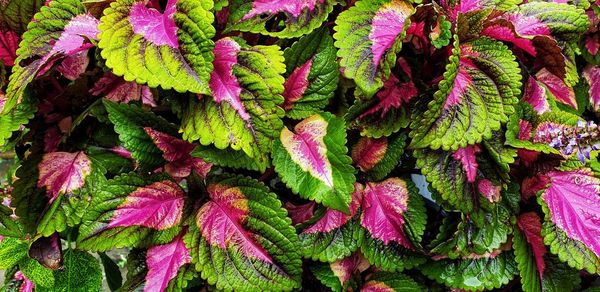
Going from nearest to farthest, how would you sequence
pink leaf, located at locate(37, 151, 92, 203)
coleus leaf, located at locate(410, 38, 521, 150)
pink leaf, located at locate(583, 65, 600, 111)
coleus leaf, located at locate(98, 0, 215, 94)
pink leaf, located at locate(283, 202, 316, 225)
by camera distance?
coleus leaf, located at locate(98, 0, 215, 94) → coleus leaf, located at locate(410, 38, 521, 150) → pink leaf, located at locate(37, 151, 92, 203) → pink leaf, located at locate(283, 202, 316, 225) → pink leaf, located at locate(583, 65, 600, 111)

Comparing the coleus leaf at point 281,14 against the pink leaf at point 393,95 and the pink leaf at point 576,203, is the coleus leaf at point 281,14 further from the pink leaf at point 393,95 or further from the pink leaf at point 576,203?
the pink leaf at point 576,203

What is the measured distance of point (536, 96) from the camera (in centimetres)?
121

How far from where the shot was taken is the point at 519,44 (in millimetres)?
1145

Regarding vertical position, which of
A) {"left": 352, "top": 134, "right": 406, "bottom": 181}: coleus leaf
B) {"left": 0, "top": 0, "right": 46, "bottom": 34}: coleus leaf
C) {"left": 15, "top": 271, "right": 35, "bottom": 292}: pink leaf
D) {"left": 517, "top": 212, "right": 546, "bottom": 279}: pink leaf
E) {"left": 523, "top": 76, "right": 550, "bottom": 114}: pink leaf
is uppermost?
{"left": 0, "top": 0, "right": 46, "bottom": 34}: coleus leaf

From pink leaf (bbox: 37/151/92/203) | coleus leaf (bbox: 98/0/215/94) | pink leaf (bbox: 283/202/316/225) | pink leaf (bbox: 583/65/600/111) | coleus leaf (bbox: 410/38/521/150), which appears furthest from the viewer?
pink leaf (bbox: 583/65/600/111)

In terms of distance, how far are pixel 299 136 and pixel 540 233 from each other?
1.80 feet

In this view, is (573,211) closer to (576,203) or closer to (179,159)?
(576,203)

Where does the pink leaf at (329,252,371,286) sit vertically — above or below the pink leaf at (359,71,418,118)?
below

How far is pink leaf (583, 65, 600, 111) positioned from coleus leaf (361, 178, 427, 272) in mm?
717

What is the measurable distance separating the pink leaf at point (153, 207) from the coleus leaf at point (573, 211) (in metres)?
0.72

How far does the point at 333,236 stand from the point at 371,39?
41 centimetres

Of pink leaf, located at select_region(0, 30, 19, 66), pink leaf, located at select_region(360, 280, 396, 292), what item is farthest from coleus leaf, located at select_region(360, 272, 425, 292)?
pink leaf, located at select_region(0, 30, 19, 66)

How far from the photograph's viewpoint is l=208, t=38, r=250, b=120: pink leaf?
0.97 metres

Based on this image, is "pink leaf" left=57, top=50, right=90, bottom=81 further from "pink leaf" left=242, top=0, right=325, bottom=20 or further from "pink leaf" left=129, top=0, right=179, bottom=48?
"pink leaf" left=242, top=0, right=325, bottom=20
